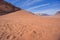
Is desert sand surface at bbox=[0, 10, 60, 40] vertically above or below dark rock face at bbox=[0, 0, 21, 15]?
below

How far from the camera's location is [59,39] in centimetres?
173

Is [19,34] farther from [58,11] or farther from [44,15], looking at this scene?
[58,11]

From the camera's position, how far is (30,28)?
185cm

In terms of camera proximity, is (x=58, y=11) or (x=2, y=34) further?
(x=58, y=11)

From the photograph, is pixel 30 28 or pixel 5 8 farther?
pixel 5 8

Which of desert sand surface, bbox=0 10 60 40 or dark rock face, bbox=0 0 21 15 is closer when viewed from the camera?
desert sand surface, bbox=0 10 60 40

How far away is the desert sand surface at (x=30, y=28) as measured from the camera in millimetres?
1719

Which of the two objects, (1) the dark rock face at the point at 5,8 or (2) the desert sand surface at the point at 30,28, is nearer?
(2) the desert sand surface at the point at 30,28

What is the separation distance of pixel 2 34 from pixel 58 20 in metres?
0.80

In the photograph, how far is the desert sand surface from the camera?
172cm

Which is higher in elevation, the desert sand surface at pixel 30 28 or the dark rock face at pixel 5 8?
the dark rock face at pixel 5 8

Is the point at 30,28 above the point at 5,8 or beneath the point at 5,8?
beneath

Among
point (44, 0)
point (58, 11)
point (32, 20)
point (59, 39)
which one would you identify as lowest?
point (59, 39)

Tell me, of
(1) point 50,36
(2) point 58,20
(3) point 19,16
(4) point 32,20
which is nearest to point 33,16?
(4) point 32,20
